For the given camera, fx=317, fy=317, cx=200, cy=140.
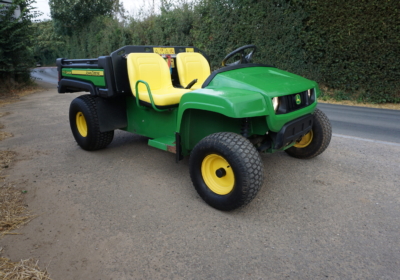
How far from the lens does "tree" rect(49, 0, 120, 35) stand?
25.8m

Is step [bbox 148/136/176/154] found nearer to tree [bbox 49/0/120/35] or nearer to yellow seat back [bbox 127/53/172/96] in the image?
yellow seat back [bbox 127/53/172/96]

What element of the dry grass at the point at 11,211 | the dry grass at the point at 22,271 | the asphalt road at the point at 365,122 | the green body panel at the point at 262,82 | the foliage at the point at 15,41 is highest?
the foliage at the point at 15,41

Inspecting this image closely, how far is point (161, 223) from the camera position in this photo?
9.14ft

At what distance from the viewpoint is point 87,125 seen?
4.53 m

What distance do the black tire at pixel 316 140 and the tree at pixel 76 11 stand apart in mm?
26626

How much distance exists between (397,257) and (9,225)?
10.3 feet

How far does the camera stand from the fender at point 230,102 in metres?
2.74

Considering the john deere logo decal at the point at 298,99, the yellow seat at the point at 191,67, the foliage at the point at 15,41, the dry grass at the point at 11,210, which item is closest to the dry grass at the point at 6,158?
the dry grass at the point at 11,210

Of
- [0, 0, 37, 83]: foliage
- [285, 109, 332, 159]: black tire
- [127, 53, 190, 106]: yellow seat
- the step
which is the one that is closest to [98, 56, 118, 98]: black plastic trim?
[127, 53, 190, 106]: yellow seat

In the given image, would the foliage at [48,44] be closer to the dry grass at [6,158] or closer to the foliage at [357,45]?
the foliage at [357,45]

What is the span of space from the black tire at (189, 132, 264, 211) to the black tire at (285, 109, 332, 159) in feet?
4.76

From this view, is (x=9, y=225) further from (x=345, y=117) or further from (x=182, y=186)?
(x=345, y=117)

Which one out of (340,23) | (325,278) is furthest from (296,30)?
(325,278)

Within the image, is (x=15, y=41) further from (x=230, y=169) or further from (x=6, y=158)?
(x=230, y=169)
